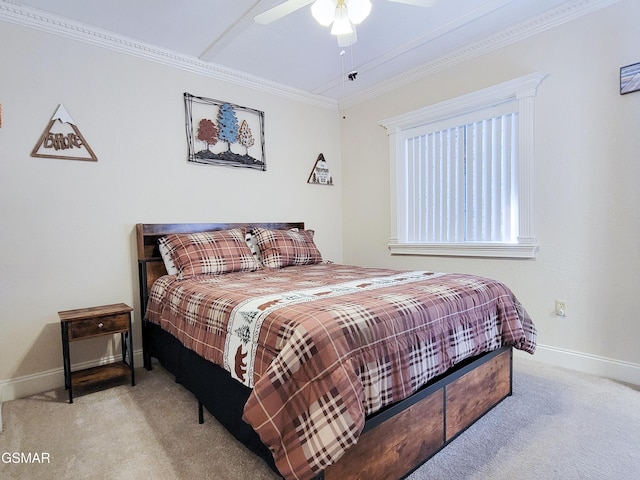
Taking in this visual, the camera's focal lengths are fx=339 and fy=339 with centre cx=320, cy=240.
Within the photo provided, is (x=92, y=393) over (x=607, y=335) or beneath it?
beneath

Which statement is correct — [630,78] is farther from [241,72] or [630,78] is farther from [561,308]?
[241,72]

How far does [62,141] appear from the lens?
242 centimetres

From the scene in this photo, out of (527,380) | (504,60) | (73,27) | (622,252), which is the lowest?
(527,380)

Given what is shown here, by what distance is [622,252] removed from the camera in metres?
2.24

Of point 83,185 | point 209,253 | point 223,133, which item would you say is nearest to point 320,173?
point 223,133

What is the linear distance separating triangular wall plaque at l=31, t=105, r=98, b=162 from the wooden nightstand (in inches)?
Result: 43.8

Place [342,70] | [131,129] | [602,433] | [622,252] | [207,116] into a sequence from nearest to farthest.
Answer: [602,433], [622,252], [131,129], [207,116], [342,70]

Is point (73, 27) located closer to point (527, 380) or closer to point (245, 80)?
point (245, 80)

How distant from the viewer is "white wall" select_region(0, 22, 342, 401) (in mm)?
2264

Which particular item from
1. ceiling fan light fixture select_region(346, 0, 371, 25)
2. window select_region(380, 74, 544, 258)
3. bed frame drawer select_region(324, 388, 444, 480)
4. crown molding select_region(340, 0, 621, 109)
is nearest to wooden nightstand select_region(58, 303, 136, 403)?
bed frame drawer select_region(324, 388, 444, 480)

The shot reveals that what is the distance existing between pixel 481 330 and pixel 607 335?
1244 mm

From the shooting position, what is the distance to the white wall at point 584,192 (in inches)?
87.0

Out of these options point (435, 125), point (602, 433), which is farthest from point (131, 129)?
point (602, 433)

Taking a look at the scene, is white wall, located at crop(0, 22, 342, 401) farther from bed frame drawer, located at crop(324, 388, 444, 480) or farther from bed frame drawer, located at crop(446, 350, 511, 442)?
bed frame drawer, located at crop(446, 350, 511, 442)
